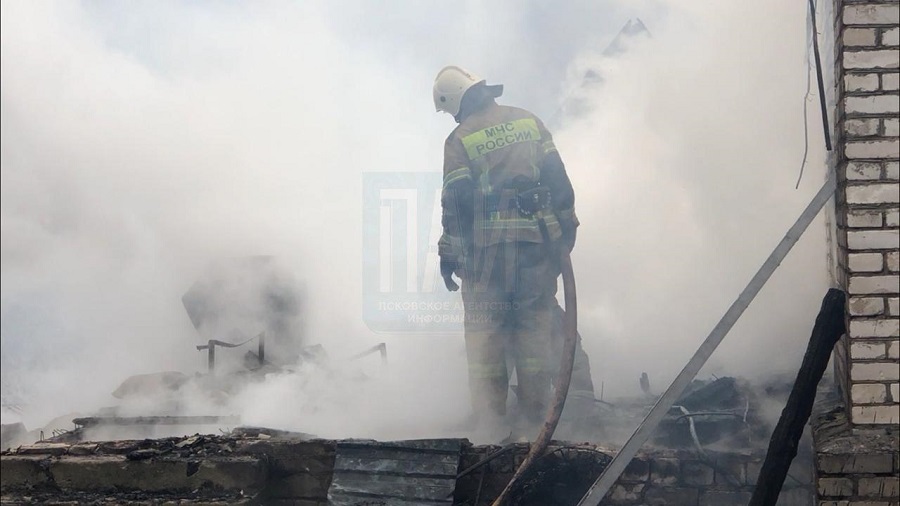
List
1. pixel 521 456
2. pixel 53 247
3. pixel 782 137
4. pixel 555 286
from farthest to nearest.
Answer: pixel 53 247, pixel 782 137, pixel 555 286, pixel 521 456

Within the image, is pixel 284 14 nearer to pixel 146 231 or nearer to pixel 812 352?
pixel 146 231

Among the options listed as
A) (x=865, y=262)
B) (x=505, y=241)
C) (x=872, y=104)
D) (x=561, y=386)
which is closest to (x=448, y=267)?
(x=505, y=241)

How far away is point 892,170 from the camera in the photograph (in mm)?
3369

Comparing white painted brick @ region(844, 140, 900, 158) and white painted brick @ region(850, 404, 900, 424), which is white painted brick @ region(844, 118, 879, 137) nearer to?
white painted brick @ region(844, 140, 900, 158)

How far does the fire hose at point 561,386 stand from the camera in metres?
4.18

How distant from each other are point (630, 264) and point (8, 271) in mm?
6540

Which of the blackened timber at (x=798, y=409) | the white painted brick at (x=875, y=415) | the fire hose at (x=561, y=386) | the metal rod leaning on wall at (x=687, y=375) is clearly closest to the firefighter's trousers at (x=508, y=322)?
the fire hose at (x=561, y=386)

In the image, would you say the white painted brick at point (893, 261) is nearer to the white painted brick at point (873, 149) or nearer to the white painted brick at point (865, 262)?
the white painted brick at point (865, 262)

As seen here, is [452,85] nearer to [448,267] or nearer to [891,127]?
[448,267]

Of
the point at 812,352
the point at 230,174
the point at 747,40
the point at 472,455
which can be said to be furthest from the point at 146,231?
the point at 812,352

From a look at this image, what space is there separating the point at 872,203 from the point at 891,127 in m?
0.31

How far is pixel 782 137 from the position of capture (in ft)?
22.8

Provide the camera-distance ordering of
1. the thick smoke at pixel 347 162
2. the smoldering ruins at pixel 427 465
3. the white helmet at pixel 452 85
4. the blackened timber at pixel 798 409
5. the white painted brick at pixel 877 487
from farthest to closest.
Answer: the thick smoke at pixel 347 162, the white helmet at pixel 452 85, the smoldering ruins at pixel 427 465, the blackened timber at pixel 798 409, the white painted brick at pixel 877 487

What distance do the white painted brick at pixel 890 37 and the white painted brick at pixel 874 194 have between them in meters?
0.56
